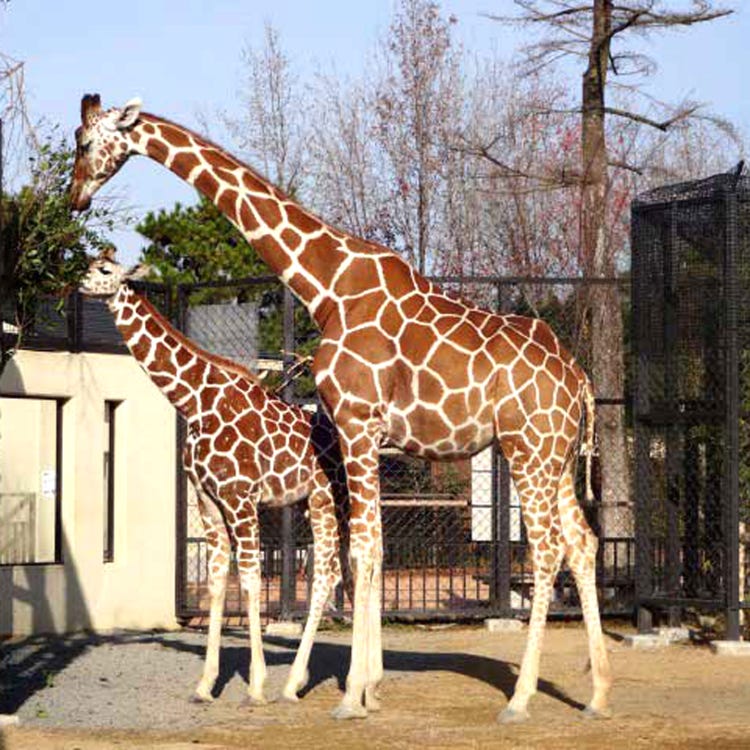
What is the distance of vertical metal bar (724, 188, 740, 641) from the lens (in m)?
14.8

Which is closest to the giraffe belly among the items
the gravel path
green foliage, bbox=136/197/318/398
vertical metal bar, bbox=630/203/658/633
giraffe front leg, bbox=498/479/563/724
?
giraffe front leg, bbox=498/479/563/724

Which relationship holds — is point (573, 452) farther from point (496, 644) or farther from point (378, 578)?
point (496, 644)

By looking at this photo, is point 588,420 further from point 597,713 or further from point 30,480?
point 30,480

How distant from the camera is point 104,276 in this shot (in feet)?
42.2

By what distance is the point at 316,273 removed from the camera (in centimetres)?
1188

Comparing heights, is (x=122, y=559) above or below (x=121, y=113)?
below

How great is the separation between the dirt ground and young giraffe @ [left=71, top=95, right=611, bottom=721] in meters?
0.34

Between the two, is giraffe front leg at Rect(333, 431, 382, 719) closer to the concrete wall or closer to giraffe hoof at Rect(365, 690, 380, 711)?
giraffe hoof at Rect(365, 690, 380, 711)

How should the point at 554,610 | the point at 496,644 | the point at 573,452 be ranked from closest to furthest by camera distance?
the point at 573,452
the point at 496,644
the point at 554,610

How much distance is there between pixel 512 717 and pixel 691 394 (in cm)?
522

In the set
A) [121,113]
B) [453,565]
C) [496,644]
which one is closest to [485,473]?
[453,565]

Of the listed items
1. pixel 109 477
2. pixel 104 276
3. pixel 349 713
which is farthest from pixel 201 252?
pixel 349 713

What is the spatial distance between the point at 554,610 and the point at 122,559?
4121mm

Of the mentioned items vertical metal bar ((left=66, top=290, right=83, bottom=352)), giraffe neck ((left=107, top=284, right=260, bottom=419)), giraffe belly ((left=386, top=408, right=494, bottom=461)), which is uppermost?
vertical metal bar ((left=66, top=290, right=83, bottom=352))
